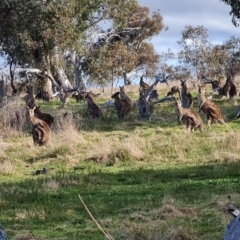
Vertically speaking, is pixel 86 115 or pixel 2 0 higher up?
pixel 2 0

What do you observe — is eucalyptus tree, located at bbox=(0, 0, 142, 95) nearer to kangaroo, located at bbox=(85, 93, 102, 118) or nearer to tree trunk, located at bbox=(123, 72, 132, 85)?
kangaroo, located at bbox=(85, 93, 102, 118)

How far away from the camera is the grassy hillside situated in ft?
29.5

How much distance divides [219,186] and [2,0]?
68.8 ft

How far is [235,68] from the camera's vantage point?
45.7m

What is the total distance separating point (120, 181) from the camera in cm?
1377

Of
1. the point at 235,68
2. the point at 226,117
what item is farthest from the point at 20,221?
the point at 235,68

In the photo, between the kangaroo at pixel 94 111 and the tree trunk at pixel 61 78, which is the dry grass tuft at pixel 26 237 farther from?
the tree trunk at pixel 61 78

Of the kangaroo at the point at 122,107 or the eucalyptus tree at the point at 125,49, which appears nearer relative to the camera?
the kangaroo at the point at 122,107

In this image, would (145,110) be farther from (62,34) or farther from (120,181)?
(120,181)

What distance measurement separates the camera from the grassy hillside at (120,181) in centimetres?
899

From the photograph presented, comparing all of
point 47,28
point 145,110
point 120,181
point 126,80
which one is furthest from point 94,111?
point 126,80

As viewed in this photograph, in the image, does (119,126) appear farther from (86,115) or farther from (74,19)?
(74,19)

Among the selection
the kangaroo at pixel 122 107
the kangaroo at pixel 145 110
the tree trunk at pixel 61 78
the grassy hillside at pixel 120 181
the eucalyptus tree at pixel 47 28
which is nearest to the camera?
A: the grassy hillside at pixel 120 181

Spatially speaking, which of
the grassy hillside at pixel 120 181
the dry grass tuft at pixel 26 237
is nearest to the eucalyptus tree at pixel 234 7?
the grassy hillside at pixel 120 181
